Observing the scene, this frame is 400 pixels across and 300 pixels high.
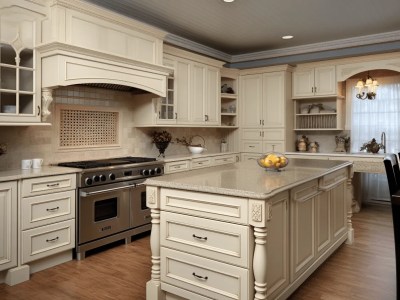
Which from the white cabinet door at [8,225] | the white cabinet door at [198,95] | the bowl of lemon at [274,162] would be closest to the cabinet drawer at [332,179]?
the bowl of lemon at [274,162]

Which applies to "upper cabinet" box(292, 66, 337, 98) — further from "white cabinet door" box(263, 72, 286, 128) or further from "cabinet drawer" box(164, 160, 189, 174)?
"cabinet drawer" box(164, 160, 189, 174)

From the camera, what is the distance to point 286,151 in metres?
6.01

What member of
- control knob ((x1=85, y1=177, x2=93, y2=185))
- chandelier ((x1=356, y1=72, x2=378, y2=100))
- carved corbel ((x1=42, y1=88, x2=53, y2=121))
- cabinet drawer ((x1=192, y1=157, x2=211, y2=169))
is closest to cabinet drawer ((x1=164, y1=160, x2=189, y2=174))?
cabinet drawer ((x1=192, y1=157, x2=211, y2=169))

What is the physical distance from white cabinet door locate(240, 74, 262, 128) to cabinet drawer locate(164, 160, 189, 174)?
74.7 inches

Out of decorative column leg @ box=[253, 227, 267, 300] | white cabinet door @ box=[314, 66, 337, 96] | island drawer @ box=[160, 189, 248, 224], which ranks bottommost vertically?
decorative column leg @ box=[253, 227, 267, 300]

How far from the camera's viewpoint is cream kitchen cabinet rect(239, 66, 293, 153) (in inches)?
235

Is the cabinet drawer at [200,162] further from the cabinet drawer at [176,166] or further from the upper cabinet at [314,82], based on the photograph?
the upper cabinet at [314,82]

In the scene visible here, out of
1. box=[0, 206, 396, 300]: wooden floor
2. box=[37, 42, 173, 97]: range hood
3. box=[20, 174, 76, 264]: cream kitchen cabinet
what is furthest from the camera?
box=[37, 42, 173, 97]: range hood

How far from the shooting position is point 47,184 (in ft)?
10.3

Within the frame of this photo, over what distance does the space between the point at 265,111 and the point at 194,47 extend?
1.66m

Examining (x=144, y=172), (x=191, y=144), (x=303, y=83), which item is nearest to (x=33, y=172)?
(x=144, y=172)

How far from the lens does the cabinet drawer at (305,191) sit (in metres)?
2.53

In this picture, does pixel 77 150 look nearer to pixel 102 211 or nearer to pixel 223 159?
pixel 102 211

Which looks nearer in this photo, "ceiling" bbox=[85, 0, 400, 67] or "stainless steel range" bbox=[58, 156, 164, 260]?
"stainless steel range" bbox=[58, 156, 164, 260]
